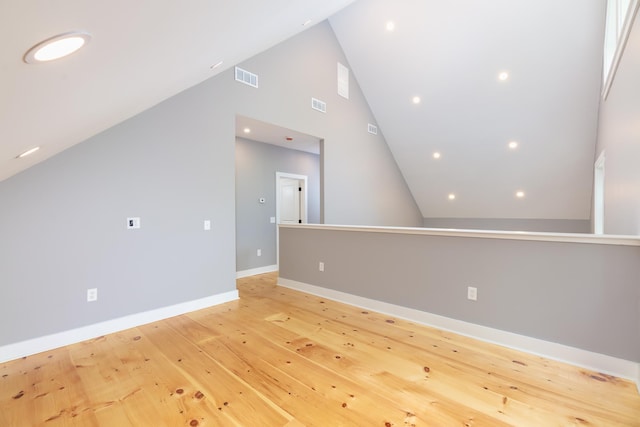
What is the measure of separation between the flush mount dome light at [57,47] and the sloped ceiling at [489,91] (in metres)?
5.00

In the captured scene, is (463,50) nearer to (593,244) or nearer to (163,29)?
(593,244)

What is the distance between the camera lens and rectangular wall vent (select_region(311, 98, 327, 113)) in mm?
5004

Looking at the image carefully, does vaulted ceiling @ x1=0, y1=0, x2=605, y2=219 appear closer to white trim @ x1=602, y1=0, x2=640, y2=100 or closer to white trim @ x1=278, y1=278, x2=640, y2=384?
white trim @ x1=602, y1=0, x2=640, y2=100

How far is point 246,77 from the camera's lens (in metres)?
4.03

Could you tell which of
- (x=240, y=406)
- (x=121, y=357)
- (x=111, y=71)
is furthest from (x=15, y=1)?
(x=121, y=357)

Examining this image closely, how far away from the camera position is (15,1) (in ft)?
1.90

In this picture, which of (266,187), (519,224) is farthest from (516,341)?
(519,224)

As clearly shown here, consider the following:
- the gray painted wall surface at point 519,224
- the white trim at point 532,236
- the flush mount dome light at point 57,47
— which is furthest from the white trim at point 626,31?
the gray painted wall surface at point 519,224

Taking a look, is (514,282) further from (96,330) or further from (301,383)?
(96,330)

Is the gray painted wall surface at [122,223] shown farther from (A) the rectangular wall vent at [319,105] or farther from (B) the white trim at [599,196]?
(B) the white trim at [599,196]

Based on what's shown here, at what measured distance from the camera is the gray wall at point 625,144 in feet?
6.91

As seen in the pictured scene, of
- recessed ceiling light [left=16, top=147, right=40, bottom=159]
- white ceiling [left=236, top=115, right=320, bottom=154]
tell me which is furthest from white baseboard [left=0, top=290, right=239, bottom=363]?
white ceiling [left=236, top=115, right=320, bottom=154]

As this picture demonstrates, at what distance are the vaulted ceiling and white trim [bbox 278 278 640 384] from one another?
3.07 m

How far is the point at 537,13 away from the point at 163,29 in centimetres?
487
